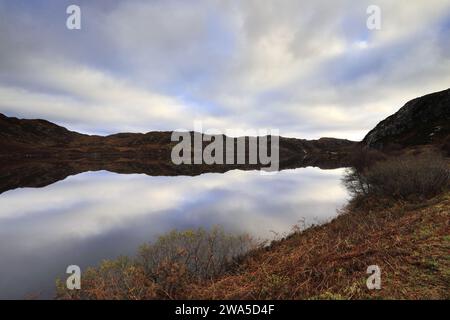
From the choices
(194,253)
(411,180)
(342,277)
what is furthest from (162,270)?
(411,180)

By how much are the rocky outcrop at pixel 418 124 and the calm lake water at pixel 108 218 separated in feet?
210

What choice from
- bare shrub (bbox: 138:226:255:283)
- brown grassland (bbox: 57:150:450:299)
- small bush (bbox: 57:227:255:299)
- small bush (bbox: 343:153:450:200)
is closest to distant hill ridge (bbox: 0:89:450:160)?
small bush (bbox: 343:153:450:200)

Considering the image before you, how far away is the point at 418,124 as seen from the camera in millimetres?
100188

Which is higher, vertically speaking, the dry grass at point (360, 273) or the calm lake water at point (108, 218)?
the dry grass at point (360, 273)

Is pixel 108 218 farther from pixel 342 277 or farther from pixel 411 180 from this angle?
pixel 411 180

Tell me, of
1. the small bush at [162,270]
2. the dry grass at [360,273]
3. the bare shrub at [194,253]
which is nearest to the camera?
the dry grass at [360,273]

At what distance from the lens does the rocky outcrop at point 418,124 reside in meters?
88.1

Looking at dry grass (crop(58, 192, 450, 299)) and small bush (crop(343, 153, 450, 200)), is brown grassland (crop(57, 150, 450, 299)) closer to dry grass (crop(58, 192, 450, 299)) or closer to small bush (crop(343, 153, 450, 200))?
dry grass (crop(58, 192, 450, 299))

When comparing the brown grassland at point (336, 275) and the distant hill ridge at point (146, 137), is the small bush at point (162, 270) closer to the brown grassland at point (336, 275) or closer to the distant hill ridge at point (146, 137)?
the brown grassland at point (336, 275)

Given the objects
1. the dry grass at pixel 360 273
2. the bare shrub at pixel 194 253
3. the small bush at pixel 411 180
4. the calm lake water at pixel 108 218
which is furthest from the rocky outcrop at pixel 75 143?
the dry grass at pixel 360 273

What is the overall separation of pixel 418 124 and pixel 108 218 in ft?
351

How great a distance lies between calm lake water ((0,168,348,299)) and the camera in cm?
1487

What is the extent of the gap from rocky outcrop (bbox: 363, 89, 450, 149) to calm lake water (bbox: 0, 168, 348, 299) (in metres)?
64.1
